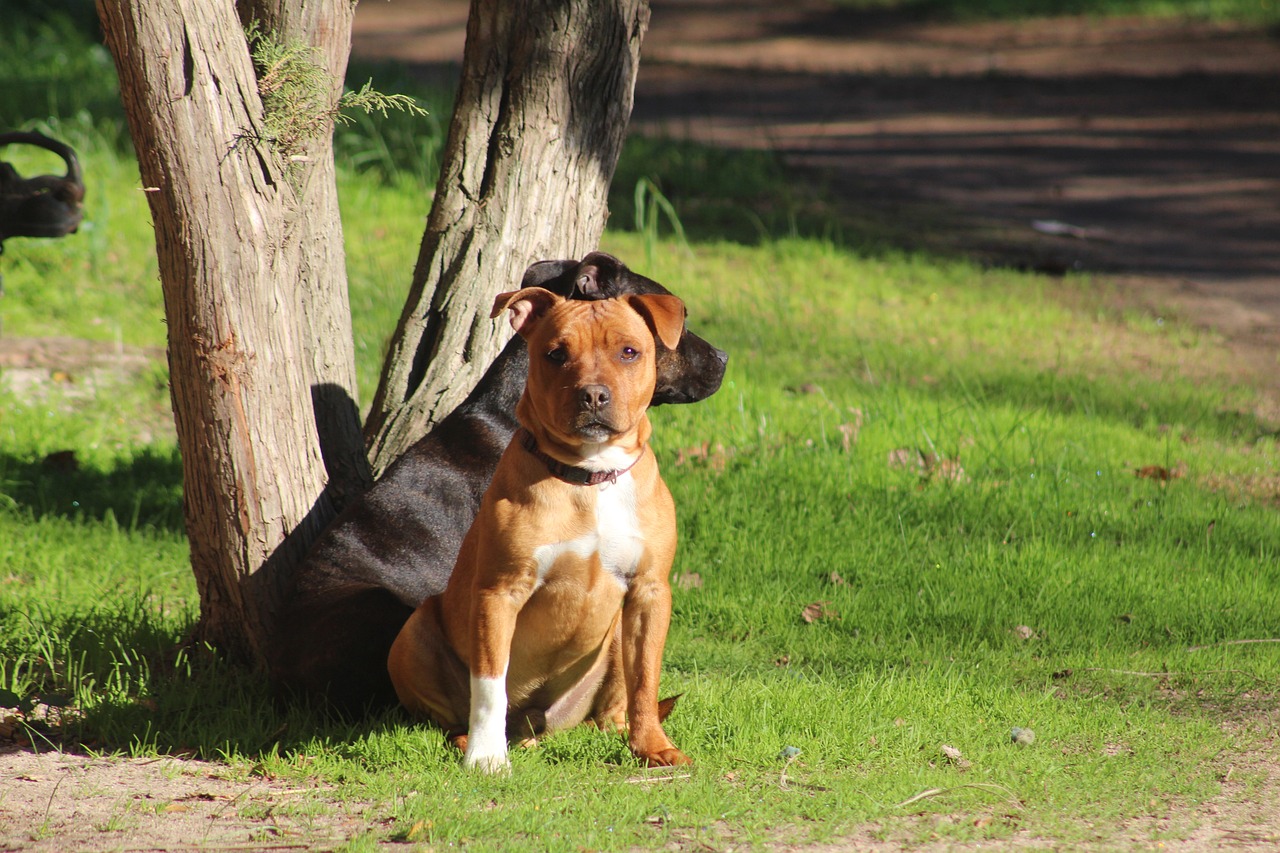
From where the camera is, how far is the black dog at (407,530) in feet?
13.4

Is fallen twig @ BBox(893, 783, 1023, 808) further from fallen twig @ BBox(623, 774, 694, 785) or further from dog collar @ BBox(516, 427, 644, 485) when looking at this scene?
dog collar @ BBox(516, 427, 644, 485)

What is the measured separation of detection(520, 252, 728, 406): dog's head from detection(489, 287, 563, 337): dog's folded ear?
508mm

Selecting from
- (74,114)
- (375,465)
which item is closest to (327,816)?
(375,465)

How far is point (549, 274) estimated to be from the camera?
4449mm

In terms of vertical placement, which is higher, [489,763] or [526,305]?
[526,305]

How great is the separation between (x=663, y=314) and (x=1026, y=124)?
11431 mm

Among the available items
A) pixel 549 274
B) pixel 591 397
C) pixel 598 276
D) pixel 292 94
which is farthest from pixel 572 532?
pixel 292 94

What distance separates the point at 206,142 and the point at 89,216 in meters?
5.65

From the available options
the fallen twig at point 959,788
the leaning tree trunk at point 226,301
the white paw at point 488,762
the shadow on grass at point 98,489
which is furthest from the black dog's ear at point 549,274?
the shadow on grass at point 98,489

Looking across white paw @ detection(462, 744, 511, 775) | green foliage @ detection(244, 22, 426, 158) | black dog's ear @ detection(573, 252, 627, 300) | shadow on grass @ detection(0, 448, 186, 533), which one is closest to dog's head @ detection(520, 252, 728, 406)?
black dog's ear @ detection(573, 252, 627, 300)

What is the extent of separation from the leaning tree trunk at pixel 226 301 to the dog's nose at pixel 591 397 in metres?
1.23

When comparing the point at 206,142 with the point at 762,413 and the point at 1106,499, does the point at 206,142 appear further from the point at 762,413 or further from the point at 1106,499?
the point at 1106,499

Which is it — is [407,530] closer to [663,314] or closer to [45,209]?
[663,314]

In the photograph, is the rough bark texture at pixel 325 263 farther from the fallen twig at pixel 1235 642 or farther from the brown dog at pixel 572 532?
the fallen twig at pixel 1235 642
